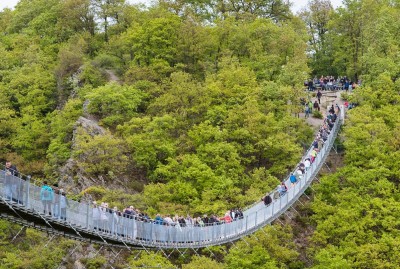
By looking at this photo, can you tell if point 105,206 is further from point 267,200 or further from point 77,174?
point 77,174

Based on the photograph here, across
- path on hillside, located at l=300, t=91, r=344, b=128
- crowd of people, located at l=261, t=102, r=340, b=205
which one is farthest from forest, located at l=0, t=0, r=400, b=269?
path on hillside, located at l=300, t=91, r=344, b=128

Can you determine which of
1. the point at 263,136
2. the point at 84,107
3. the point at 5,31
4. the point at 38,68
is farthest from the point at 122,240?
the point at 5,31

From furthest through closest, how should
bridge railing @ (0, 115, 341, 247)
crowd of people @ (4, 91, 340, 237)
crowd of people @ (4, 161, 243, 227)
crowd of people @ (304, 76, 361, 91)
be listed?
crowd of people @ (304, 76, 361, 91) < bridge railing @ (0, 115, 341, 247) < crowd of people @ (4, 91, 340, 237) < crowd of people @ (4, 161, 243, 227)

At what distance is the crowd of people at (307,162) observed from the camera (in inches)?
1214

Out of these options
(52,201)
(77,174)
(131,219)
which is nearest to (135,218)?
(131,219)

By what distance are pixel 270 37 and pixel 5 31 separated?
26.4 metres

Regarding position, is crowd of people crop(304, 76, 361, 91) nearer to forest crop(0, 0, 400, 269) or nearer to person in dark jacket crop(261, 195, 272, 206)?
forest crop(0, 0, 400, 269)

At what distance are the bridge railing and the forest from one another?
2064 millimetres

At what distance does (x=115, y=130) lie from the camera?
41031mm

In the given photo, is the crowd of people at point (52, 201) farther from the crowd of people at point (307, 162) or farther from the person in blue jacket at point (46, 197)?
the crowd of people at point (307, 162)

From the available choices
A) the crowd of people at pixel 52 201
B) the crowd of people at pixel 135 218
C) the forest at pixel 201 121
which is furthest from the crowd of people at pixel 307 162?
the crowd of people at pixel 52 201

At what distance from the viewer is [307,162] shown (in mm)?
33344

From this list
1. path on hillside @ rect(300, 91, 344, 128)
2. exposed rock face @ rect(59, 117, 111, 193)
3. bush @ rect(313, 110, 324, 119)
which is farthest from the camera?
bush @ rect(313, 110, 324, 119)

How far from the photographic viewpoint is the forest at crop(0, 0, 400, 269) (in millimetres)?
33312
